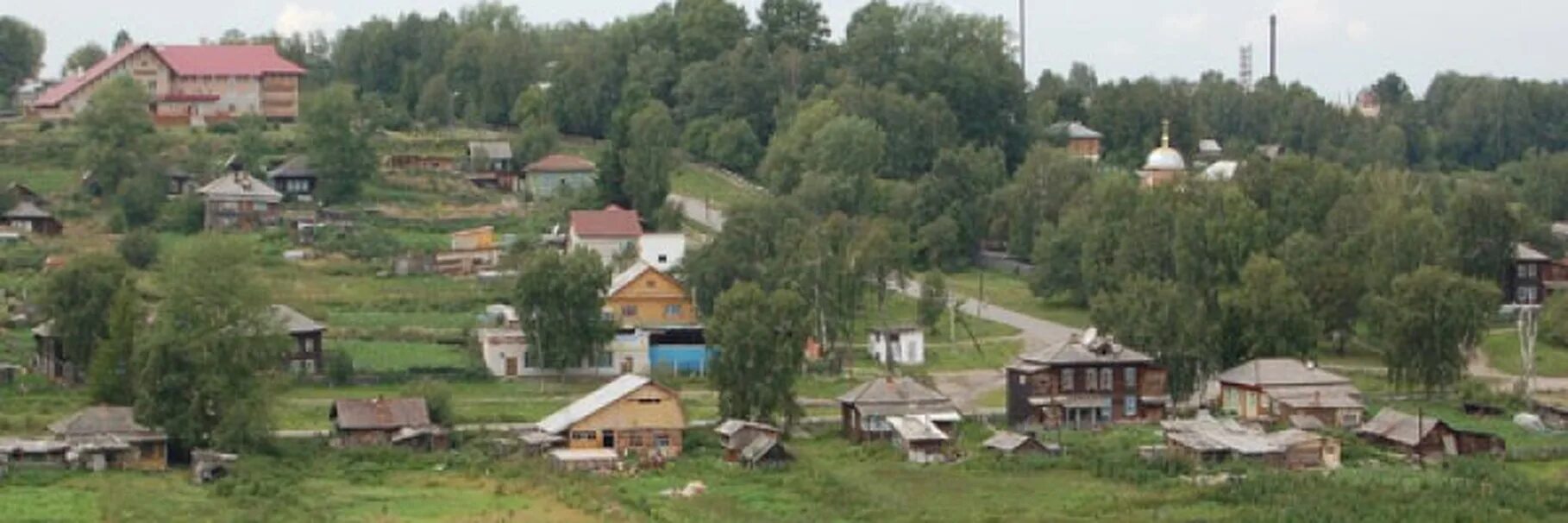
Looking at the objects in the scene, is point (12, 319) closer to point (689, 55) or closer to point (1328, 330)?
point (1328, 330)

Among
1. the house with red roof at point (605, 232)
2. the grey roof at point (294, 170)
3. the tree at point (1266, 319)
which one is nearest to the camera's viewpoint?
the tree at point (1266, 319)

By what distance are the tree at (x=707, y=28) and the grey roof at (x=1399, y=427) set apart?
43.9 metres

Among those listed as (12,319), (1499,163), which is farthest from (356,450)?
(1499,163)

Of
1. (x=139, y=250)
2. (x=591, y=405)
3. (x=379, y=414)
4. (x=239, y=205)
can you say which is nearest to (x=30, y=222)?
(x=239, y=205)

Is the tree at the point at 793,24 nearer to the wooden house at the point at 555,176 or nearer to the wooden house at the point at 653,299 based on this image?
the wooden house at the point at 555,176

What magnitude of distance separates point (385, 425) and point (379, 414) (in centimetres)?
29

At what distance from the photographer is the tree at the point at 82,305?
53.8 m

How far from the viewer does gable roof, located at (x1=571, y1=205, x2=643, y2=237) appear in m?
70.2

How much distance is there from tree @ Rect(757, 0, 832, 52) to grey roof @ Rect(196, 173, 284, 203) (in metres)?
25.6

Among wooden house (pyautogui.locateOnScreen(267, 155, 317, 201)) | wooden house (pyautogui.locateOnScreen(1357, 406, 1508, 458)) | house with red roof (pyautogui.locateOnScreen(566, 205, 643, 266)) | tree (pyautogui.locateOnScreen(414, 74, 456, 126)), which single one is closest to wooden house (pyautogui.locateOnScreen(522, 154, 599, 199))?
wooden house (pyautogui.locateOnScreen(267, 155, 317, 201))

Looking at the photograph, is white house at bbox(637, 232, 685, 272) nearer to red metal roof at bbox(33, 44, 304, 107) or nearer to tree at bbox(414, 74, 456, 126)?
red metal roof at bbox(33, 44, 304, 107)

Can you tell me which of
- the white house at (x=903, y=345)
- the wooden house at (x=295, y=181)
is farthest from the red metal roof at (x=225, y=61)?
the white house at (x=903, y=345)

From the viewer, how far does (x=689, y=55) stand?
306ft

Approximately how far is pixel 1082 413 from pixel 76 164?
114ft
